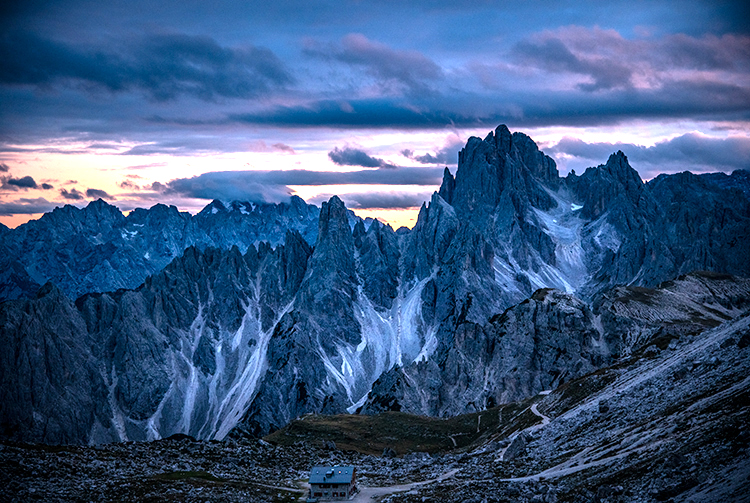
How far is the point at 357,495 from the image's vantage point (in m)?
92.8

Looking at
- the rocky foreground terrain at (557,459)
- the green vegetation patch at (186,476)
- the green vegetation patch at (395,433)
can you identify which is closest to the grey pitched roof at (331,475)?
the rocky foreground terrain at (557,459)

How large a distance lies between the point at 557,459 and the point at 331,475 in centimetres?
3133

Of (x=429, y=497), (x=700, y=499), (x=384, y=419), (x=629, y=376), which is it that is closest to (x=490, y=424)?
(x=384, y=419)

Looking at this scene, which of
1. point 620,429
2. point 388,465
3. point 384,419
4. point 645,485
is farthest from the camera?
point 384,419

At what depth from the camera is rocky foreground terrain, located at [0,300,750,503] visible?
187ft

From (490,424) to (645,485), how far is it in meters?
127

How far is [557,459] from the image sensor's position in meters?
87.4

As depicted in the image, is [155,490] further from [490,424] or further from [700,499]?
[490,424]

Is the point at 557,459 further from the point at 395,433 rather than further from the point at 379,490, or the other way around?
the point at 395,433

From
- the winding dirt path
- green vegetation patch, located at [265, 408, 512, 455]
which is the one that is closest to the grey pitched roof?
the winding dirt path

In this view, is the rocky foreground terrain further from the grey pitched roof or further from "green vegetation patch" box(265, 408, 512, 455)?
"green vegetation patch" box(265, 408, 512, 455)

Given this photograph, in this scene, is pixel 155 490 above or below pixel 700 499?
below

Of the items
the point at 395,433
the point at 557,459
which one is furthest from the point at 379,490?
the point at 395,433

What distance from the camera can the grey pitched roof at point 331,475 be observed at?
90.6 metres
